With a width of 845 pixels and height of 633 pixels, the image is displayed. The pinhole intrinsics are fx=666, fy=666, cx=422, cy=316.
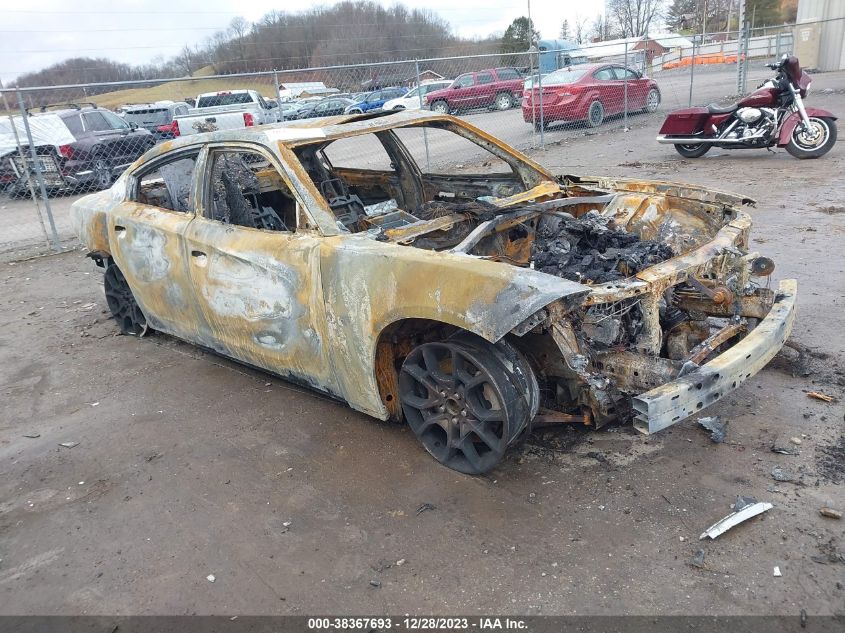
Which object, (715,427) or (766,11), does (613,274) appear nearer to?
(715,427)

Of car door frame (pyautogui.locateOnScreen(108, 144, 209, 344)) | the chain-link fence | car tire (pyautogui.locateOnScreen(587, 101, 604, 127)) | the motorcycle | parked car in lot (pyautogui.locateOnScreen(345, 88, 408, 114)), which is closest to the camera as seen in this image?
car door frame (pyautogui.locateOnScreen(108, 144, 209, 344))

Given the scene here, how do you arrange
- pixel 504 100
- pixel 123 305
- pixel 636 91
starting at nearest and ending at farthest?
pixel 123 305, pixel 636 91, pixel 504 100

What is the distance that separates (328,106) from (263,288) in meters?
21.8

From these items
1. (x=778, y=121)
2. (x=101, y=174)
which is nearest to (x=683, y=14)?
(x=778, y=121)

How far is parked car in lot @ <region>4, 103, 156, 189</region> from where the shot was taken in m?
12.3

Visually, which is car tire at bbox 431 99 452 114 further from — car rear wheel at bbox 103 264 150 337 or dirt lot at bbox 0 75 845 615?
dirt lot at bbox 0 75 845 615

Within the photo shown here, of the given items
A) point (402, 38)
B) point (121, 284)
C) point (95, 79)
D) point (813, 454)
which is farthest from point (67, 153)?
point (402, 38)

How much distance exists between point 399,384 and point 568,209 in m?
1.81

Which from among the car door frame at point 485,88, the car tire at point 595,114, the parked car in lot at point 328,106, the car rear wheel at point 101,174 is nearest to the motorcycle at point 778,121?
the car tire at point 595,114

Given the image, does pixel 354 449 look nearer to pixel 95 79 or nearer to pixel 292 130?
pixel 292 130

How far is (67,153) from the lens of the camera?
12.4m

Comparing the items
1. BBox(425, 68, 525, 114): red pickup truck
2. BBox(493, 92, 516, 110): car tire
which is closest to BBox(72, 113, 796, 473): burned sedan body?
BBox(493, 92, 516, 110): car tire

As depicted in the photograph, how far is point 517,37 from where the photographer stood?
1663 inches

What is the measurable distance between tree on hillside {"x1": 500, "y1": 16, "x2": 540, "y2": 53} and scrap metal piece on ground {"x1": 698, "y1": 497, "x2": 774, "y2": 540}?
1473 inches
